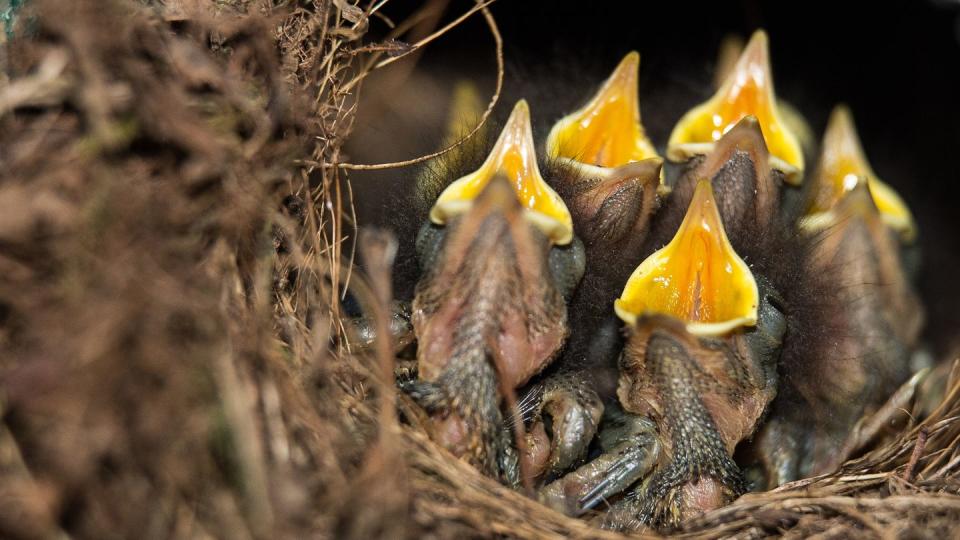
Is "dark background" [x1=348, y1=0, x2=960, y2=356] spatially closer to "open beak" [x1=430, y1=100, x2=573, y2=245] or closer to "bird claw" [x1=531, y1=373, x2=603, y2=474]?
"open beak" [x1=430, y1=100, x2=573, y2=245]

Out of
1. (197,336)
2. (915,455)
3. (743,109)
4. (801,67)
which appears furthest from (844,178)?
(197,336)

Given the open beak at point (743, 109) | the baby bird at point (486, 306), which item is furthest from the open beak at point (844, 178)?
the baby bird at point (486, 306)

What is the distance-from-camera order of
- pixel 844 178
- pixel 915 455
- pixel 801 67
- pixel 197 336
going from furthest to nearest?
pixel 801 67 → pixel 844 178 → pixel 915 455 → pixel 197 336

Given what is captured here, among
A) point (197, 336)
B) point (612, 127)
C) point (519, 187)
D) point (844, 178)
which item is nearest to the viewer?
point (197, 336)

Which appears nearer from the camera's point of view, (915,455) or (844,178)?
(915,455)

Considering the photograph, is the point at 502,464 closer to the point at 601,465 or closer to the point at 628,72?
the point at 601,465

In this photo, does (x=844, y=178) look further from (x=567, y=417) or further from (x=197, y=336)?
(x=197, y=336)

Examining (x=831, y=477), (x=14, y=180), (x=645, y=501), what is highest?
(x=14, y=180)

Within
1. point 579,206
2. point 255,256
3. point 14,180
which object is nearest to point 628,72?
point 579,206
